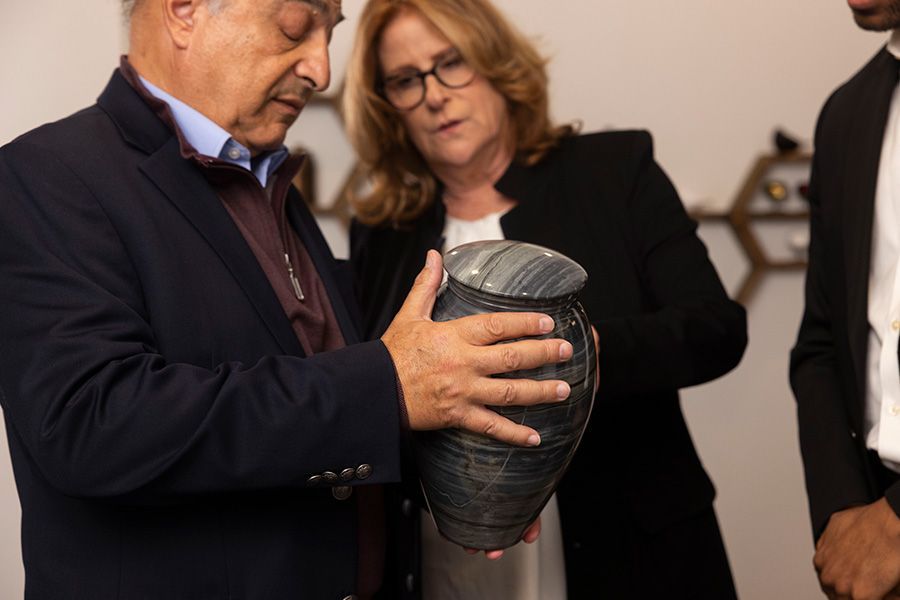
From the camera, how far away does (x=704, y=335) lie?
6.48 feet

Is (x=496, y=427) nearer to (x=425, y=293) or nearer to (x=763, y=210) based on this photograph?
(x=425, y=293)

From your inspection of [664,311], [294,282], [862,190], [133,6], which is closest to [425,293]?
[294,282]

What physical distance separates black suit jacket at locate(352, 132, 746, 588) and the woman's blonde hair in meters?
0.07

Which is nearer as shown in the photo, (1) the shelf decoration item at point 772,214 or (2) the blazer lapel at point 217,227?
(2) the blazer lapel at point 217,227

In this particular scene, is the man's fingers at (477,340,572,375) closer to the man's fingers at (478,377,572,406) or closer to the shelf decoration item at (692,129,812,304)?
the man's fingers at (478,377,572,406)

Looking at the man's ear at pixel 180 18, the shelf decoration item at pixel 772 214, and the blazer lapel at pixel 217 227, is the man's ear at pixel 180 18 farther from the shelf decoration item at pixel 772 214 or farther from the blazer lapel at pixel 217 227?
the shelf decoration item at pixel 772 214

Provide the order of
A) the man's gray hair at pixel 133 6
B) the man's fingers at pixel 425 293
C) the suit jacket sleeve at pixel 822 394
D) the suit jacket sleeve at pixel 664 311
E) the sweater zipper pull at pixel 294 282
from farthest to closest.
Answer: the suit jacket sleeve at pixel 664 311, the suit jacket sleeve at pixel 822 394, the sweater zipper pull at pixel 294 282, the man's gray hair at pixel 133 6, the man's fingers at pixel 425 293

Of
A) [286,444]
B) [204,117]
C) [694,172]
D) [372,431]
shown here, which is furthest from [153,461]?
[694,172]

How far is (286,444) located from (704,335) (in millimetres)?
1083

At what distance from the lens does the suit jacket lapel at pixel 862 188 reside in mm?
1765

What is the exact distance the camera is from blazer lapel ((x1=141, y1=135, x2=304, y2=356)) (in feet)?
4.40

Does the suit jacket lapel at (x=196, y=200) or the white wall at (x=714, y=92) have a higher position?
the suit jacket lapel at (x=196, y=200)

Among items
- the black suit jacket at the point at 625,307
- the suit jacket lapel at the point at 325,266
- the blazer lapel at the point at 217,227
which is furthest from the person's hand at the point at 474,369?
the black suit jacket at the point at 625,307

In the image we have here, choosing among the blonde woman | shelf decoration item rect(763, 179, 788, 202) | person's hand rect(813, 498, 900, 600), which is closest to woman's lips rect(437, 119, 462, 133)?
the blonde woman
